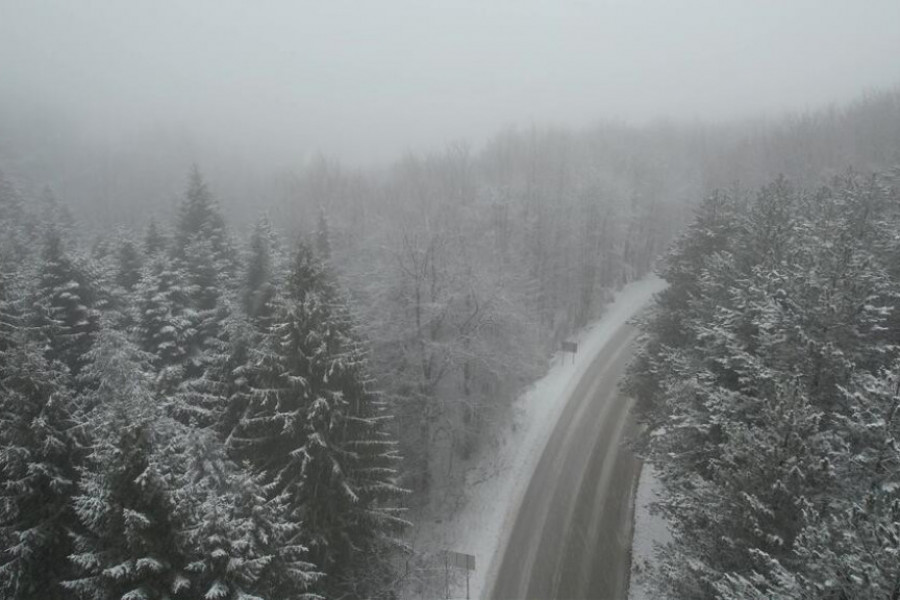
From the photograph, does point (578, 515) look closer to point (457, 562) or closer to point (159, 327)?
point (457, 562)

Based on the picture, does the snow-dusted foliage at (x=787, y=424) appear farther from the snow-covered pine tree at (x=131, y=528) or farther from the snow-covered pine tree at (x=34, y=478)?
the snow-covered pine tree at (x=34, y=478)

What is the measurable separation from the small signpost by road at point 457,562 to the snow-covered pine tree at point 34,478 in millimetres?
13201

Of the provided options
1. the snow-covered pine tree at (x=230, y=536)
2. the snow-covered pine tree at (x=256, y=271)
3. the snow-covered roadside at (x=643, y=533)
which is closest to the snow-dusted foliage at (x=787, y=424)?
the snow-covered roadside at (x=643, y=533)

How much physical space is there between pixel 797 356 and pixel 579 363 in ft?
82.7

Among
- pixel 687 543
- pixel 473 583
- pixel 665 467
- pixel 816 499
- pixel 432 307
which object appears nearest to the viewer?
pixel 816 499

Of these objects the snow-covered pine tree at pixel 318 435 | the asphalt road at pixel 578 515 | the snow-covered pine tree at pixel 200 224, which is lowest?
the asphalt road at pixel 578 515

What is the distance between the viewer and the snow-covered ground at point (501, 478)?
78.2 ft

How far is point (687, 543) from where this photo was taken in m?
14.4

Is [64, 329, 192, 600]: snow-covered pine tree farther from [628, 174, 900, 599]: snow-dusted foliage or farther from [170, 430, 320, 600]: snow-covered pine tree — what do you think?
[628, 174, 900, 599]: snow-dusted foliage

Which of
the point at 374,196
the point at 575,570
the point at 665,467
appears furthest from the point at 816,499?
the point at 374,196

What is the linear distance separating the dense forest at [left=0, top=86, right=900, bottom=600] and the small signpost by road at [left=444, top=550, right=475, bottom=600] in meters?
2.35

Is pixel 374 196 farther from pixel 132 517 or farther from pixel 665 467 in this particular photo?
pixel 132 517

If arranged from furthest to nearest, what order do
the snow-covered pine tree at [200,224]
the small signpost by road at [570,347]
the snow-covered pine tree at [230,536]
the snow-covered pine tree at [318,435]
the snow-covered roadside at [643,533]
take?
1. the small signpost by road at [570,347]
2. the snow-covered pine tree at [200,224]
3. the snow-covered roadside at [643,533]
4. the snow-covered pine tree at [318,435]
5. the snow-covered pine tree at [230,536]

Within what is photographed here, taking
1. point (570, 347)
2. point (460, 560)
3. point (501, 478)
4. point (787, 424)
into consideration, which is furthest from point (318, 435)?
point (570, 347)
